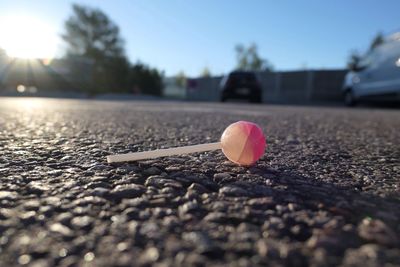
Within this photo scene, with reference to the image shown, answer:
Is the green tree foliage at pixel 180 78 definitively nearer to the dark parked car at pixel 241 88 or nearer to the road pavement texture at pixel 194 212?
the dark parked car at pixel 241 88

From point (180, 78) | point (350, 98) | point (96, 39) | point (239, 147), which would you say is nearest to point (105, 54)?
point (96, 39)

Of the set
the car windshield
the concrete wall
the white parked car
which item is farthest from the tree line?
the white parked car

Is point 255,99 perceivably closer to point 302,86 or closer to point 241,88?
point 241,88

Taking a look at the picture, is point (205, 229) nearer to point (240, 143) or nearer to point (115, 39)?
point (240, 143)

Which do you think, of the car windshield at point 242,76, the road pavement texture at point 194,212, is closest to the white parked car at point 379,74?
the car windshield at point 242,76

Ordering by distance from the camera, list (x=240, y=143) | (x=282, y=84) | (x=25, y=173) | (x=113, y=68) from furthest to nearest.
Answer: (x=113, y=68) < (x=282, y=84) < (x=240, y=143) < (x=25, y=173)

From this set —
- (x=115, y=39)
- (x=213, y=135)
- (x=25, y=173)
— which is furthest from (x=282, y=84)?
(x=115, y=39)
